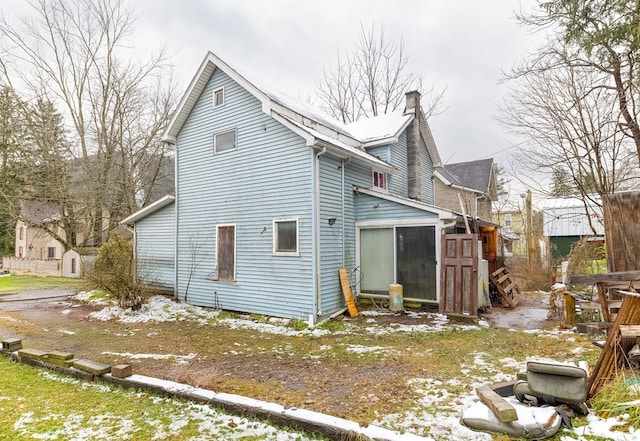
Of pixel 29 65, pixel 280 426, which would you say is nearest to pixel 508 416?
pixel 280 426

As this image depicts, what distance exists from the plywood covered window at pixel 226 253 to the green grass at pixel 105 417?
5.26 meters

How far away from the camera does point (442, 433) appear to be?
10.3 feet

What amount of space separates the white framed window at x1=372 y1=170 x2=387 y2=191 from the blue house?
0.07 metres

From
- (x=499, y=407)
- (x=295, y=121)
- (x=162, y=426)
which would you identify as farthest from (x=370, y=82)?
(x=162, y=426)

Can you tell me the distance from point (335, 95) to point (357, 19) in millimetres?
4730

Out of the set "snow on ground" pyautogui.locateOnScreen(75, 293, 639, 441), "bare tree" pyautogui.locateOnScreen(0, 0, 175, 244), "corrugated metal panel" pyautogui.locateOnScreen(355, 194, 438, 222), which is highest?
"bare tree" pyautogui.locateOnScreen(0, 0, 175, 244)

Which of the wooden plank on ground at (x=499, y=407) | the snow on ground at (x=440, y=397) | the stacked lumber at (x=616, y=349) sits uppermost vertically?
the stacked lumber at (x=616, y=349)

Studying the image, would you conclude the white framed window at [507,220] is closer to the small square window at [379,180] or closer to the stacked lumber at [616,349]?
the small square window at [379,180]

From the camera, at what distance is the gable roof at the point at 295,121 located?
28.4 feet

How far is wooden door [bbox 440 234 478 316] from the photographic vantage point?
794 cm

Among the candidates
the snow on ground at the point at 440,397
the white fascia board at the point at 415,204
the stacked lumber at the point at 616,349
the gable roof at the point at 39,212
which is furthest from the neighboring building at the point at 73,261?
the stacked lumber at the point at 616,349

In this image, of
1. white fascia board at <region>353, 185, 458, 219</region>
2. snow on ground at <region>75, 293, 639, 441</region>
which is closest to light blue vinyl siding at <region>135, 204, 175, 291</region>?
snow on ground at <region>75, 293, 639, 441</region>

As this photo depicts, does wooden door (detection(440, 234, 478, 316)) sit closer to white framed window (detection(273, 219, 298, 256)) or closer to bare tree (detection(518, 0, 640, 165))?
white framed window (detection(273, 219, 298, 256))

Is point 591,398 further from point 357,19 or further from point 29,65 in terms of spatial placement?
point 29,65
